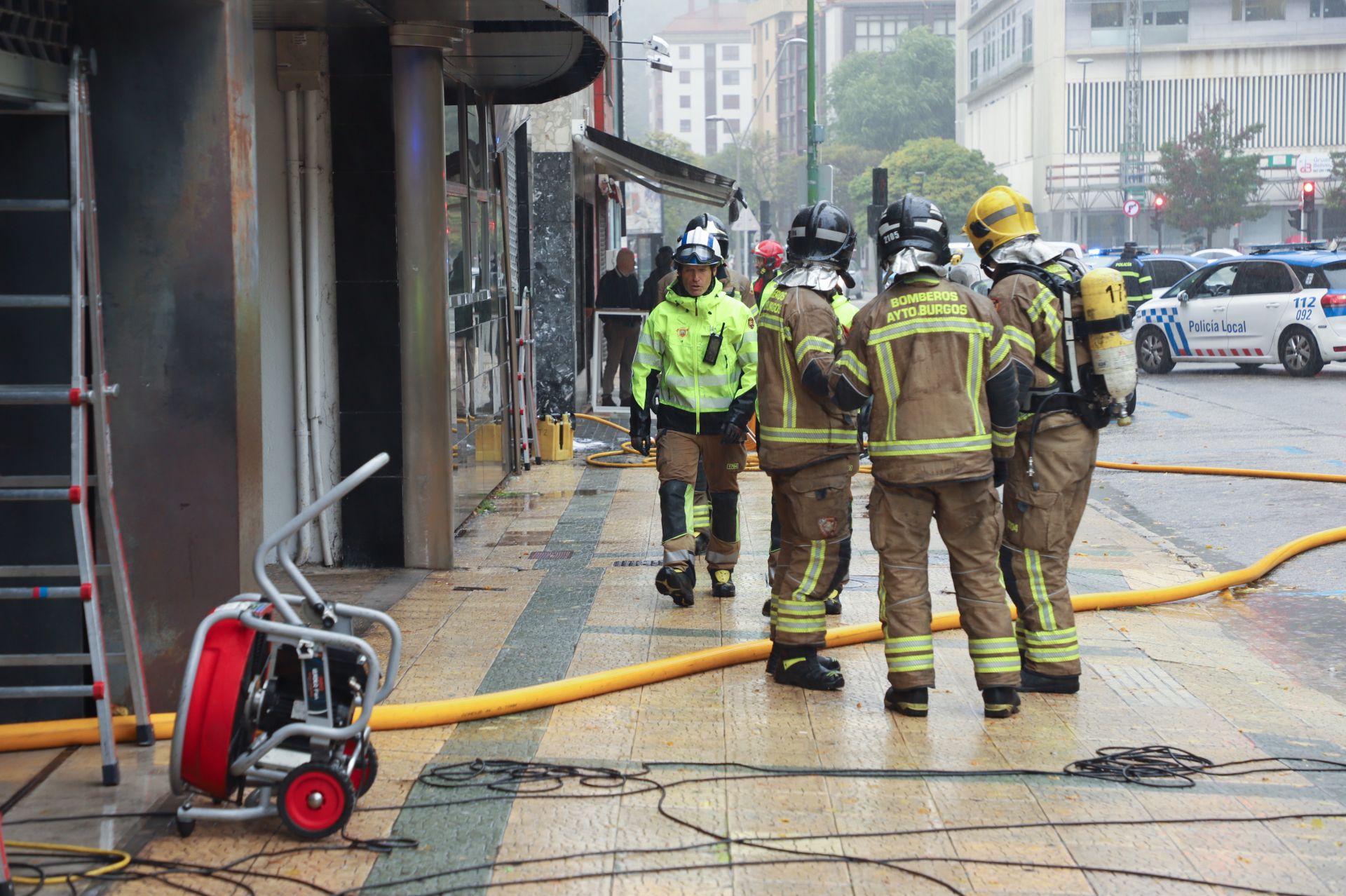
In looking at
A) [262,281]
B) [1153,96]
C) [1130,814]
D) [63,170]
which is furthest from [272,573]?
[1153,96]

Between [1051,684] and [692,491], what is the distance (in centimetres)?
236

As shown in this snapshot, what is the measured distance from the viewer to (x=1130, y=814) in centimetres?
446

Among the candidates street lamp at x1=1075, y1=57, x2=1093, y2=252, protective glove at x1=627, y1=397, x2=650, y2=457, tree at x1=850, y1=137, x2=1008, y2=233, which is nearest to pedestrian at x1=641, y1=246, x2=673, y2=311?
protective glove at x1=627, y1=397, x2=650, y2=457

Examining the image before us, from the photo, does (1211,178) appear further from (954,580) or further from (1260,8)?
(954,580)

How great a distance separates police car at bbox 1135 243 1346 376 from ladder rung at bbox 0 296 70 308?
1881 centimetres

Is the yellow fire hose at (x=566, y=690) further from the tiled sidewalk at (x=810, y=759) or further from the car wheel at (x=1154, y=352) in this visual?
the car wheel at (x=1154, y=352)

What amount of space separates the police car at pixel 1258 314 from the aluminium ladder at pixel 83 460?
18.6m

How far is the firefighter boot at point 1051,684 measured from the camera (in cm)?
588

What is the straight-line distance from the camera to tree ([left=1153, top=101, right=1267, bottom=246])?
65.4 meters

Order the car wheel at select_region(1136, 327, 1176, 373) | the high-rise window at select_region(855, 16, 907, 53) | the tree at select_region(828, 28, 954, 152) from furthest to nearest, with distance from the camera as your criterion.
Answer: the high-rise window at select_region(855, 16, 907, 53) → the tree at select_region(828, 28, 954, 152) → the car wheel at select_region(1136, 327, 1176, 373)

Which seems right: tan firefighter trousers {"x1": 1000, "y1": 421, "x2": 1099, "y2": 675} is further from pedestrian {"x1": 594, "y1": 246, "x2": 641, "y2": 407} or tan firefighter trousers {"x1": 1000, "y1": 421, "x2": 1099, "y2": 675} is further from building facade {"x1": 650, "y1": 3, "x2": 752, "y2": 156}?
building facade {"x1": 650, "y1": 3, "x2": 752, "y2": 156}

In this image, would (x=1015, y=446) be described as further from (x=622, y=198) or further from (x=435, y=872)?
(x=622, y=198)

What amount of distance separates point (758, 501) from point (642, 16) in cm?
19632

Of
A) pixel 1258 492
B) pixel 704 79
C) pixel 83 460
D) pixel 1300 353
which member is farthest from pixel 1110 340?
pixel 704 79
